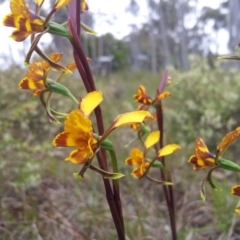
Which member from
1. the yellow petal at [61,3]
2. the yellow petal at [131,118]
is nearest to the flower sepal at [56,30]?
the yellow petal at [61,3]

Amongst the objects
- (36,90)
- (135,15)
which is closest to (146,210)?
(36,90)

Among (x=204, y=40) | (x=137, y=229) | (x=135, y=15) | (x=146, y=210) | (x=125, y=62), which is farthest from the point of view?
(x=204, y=40)

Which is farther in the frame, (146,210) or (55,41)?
(55,41)

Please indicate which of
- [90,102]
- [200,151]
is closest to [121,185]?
[200,151]

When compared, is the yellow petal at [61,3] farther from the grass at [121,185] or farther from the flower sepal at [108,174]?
the grass at [121,185]

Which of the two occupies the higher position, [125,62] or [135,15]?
[135,15]

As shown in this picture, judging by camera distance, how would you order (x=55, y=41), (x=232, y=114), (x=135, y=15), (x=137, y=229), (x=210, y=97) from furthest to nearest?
(x=135, y=15)
(x=55, y=41)
(x=210, y=97)
(x=232, y=114)
(x=137, y=229)

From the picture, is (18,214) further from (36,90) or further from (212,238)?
(36,90)
